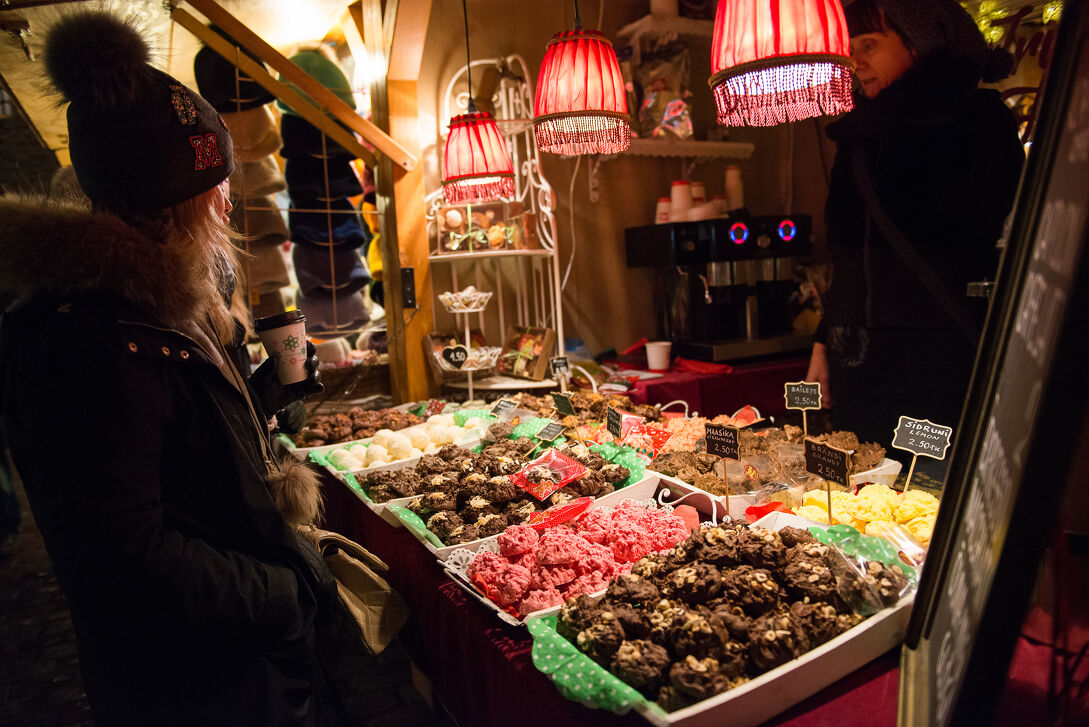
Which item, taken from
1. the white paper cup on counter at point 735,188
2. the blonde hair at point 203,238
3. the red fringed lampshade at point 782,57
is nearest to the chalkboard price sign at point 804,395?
the red fringed lampshade at point 782,57

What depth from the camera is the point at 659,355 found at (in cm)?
421

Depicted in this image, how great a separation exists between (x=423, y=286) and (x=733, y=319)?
6.49 feet

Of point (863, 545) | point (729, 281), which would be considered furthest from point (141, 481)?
point (729, 281)

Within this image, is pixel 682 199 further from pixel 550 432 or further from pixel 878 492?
pixel 878 492

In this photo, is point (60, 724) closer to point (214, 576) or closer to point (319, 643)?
point (319, 643)

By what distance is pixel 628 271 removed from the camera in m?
4.96

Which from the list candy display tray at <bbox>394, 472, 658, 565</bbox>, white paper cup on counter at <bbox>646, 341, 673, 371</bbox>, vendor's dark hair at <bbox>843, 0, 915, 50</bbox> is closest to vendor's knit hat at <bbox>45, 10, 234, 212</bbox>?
candy display tray at <bbox>394, 472, 658, 565</bbox>

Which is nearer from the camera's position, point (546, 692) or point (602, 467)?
point (546, 692)

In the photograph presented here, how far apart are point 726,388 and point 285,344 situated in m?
2.80

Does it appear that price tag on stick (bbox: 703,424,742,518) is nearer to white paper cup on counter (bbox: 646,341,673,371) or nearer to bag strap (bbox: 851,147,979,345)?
bag strap (bbox: 851,147,979,345)

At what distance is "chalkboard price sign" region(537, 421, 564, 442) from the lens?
2.52 meters

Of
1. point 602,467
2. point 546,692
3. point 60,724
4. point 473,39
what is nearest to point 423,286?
point 473,39

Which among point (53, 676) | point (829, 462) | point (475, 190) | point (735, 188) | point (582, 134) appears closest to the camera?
point (829, 462)

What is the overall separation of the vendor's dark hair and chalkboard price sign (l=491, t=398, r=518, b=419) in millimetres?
1958
